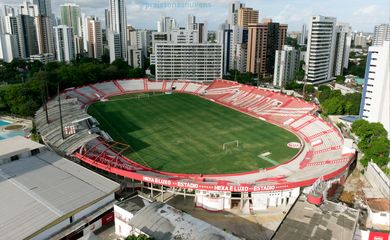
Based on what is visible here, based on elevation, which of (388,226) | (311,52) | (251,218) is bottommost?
(251,218)

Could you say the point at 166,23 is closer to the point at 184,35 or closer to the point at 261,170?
the point at 184,35

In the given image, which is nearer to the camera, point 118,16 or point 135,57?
point 135,57

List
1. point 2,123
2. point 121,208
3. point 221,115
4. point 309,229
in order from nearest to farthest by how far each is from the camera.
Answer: point 309,229, point 121,208, point 2,123, point 221,115

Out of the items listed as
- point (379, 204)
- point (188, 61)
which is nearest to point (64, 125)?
point (379, 204)

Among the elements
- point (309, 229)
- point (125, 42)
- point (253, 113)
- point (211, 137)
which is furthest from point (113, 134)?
point (125, 42)

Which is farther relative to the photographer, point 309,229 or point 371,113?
point 371,113

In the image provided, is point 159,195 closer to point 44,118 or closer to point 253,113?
point 44,118

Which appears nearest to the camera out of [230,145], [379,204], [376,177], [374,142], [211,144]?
[379,204]
